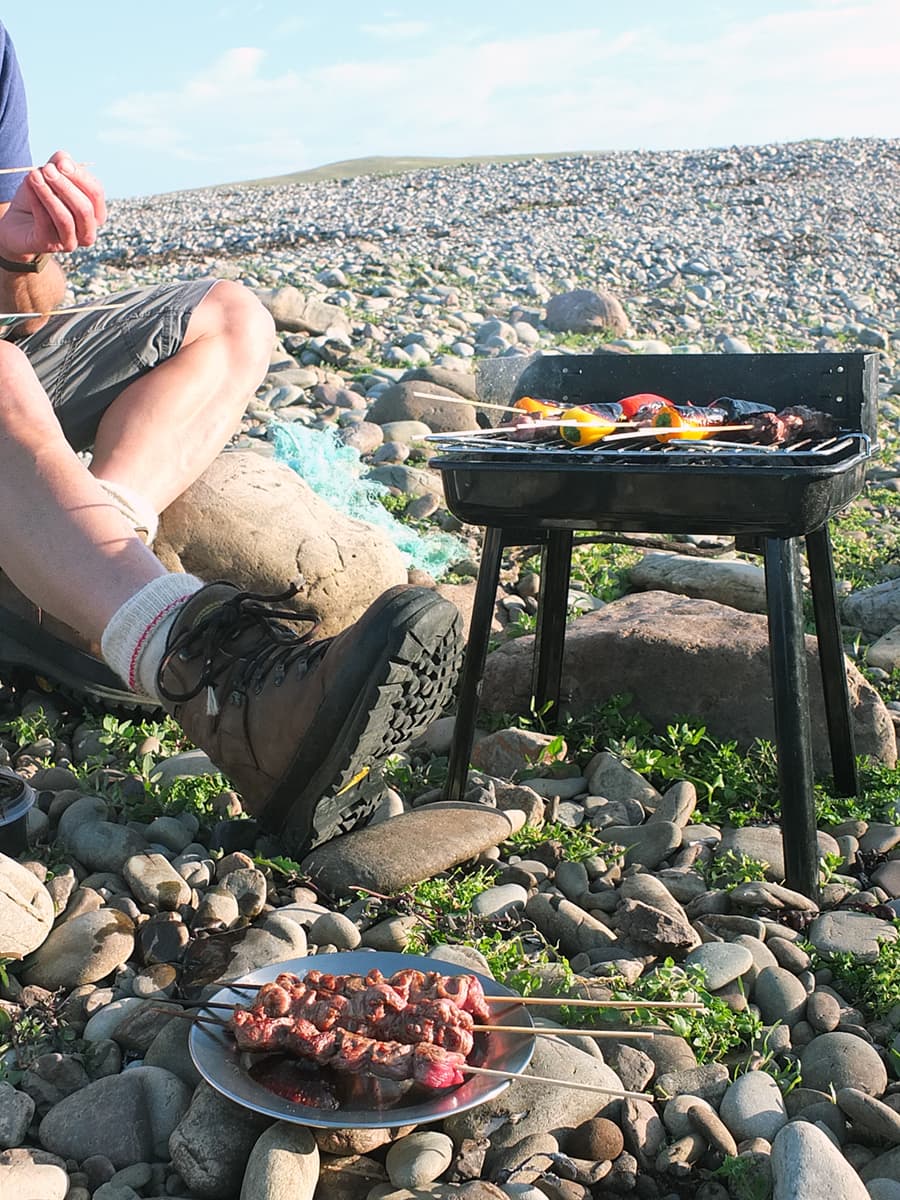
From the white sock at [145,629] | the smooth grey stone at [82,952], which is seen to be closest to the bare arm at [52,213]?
the white sock at [145,629]

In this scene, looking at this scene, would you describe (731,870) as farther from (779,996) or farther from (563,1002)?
(563,1002)

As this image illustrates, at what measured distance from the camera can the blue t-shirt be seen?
394 centimetres

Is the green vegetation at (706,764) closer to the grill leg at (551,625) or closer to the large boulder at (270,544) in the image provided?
the grill leg at (551,625)

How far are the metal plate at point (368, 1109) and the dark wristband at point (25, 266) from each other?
230cm

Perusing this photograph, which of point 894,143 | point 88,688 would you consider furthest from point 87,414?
point 894,143

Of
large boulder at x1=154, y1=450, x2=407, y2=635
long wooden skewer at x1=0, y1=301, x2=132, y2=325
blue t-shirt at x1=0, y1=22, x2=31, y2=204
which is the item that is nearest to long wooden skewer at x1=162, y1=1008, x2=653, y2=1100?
long wooden skewer at x1=0, y1=301, x2=132, y2=325

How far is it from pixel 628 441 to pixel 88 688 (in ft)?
5.53

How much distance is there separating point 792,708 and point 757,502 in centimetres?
48

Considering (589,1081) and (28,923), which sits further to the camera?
(28,923)

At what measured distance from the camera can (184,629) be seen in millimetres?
2568

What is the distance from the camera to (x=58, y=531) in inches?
109

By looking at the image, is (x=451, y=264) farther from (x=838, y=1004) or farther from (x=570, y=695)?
(x=838, y=1004)

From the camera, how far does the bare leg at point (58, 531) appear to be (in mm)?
2713

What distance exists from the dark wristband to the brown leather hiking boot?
1465mm
